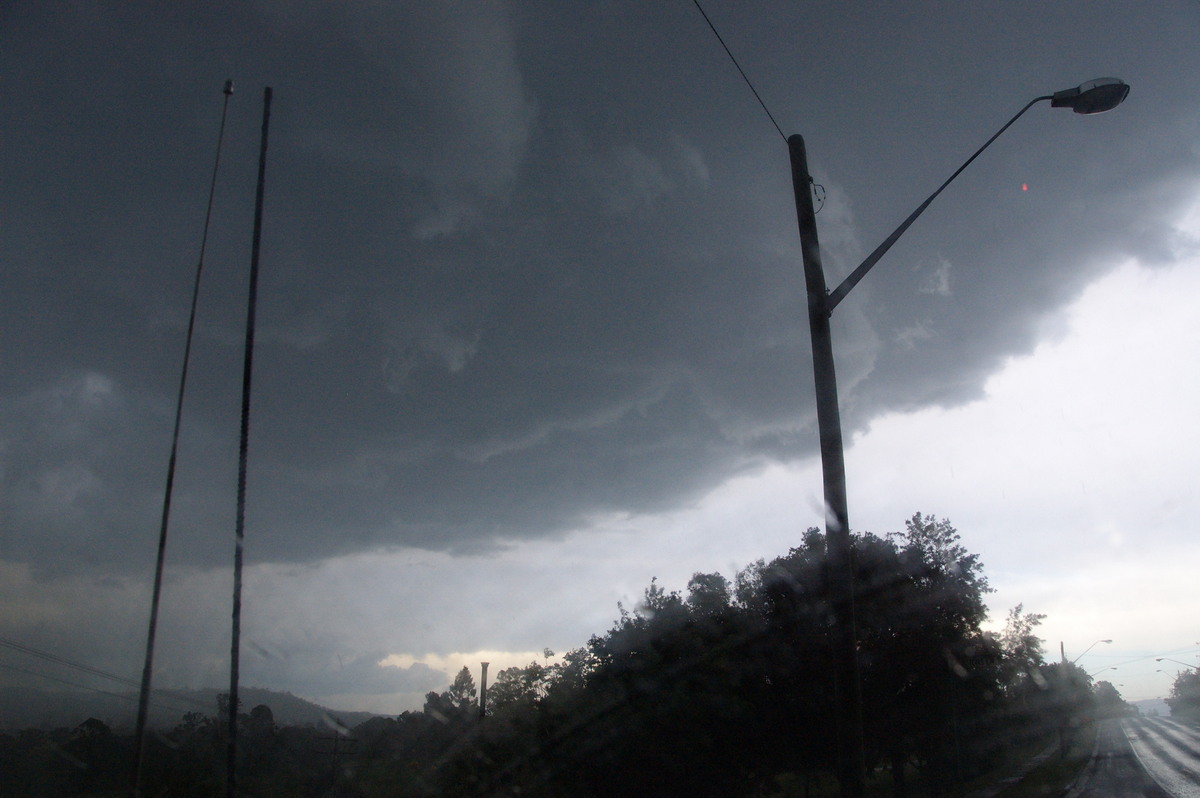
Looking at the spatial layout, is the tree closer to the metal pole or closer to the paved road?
the paved road

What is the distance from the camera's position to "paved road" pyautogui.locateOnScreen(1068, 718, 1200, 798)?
29469 millimetres

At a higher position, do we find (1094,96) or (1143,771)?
(1094,96)

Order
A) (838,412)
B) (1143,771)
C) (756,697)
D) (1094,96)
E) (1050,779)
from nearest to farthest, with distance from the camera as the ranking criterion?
(838,412), (1094,96), (756,697), (1050,779), (1143,771)

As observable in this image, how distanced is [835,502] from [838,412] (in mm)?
920

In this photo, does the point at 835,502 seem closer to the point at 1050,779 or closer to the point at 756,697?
the point at 756,697

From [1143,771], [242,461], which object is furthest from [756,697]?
[1143,771]

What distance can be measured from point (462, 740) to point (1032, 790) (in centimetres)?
2541

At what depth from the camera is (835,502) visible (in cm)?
644

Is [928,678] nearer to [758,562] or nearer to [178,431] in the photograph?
[758,562]

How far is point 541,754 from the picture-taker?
2512cm

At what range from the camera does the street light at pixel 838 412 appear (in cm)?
600

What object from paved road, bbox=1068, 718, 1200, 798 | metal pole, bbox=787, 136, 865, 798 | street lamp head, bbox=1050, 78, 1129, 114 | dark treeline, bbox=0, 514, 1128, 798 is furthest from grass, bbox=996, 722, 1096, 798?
street lamp head, bbox=1050, 78, 1129, 114

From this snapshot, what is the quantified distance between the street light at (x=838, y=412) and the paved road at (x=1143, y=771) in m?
30.9

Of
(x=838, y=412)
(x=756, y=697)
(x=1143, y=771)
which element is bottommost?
(x=1143, y=771)
